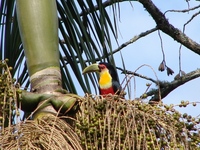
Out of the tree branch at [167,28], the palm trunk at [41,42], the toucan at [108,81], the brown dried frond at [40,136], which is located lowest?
the brown dried frond at [40,136]

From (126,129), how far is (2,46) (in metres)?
1.19

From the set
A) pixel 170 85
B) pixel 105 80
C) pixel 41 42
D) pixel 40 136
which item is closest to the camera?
pixel 40 136

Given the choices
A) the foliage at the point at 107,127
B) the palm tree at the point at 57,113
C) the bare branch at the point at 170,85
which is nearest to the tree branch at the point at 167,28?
the bare branch at the point at 170,85

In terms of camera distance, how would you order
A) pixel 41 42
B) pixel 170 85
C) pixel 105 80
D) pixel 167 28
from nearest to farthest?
pixel 41 42
pixel 105 80
pixel 170 85
pixel 167 28

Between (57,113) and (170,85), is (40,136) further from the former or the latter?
(170,85)

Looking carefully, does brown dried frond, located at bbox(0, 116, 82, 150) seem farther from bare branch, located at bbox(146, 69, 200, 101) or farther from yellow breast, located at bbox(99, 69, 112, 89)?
bare branch, located at bbox(146, 69, 200, 101)

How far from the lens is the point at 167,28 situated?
4.86 metres

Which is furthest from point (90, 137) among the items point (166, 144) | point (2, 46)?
point (2, 46)

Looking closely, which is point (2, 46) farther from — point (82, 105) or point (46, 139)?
point (46, 139)

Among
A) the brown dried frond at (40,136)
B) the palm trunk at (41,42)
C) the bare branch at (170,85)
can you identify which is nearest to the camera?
the brown dried frond at (40,136)

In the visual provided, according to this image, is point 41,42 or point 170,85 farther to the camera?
point 170,85

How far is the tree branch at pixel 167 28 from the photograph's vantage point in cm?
480

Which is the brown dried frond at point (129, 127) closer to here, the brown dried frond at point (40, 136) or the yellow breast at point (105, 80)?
the brown dried frond at point (40, 136)

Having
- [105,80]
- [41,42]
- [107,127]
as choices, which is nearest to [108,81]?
[105,80]
